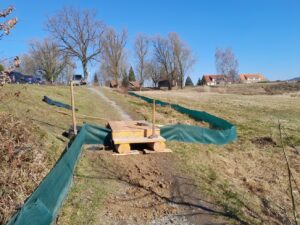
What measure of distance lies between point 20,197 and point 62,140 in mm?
4019

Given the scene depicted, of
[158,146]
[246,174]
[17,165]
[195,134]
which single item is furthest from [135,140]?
[17,165]

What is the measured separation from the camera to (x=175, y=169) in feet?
24.5

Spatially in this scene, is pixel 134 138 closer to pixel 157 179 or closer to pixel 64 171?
pixel 157 179

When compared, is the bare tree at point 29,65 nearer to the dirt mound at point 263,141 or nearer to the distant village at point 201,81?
the distant village at point 201,81

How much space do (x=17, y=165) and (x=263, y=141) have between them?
32.4 ft

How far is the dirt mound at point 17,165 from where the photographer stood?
459 centimetres

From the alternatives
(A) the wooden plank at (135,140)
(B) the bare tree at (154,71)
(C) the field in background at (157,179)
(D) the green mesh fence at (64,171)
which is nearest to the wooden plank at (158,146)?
(A) the wooden plank at (135,140)

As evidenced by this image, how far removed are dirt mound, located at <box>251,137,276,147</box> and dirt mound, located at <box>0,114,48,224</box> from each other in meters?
8.72

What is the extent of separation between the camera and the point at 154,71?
91375 millimetres

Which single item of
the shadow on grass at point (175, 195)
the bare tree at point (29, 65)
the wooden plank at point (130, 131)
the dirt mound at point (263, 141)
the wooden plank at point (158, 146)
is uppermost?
the bare tree at point (29, 65)

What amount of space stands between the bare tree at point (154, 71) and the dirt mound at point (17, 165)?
7561 centimetres

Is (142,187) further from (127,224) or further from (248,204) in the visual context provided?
(248,204)

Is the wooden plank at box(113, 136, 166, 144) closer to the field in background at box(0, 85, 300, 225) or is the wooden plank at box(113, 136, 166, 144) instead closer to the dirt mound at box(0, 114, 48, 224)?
the field in background at box(0, 85, 300, 225)

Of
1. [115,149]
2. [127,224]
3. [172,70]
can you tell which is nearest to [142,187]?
A: [127,224]
